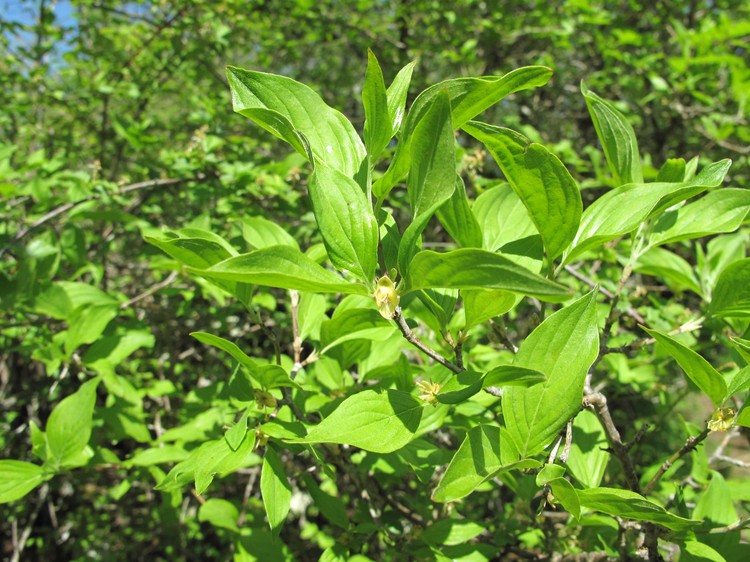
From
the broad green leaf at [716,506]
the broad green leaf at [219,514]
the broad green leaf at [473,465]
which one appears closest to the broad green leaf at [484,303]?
the broad green leaf at [473,465]

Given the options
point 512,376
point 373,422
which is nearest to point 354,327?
point 373,422

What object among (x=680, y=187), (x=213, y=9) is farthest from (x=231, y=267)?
(x=213, y=9)

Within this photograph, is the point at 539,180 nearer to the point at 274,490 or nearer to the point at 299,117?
the point at 299,117

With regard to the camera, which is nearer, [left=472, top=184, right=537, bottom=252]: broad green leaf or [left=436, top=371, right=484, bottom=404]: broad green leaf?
[left=436, top=371, right=484, bottom=404]: broad green leaf

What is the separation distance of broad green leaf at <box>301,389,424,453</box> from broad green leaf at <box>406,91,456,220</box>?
0.96ft

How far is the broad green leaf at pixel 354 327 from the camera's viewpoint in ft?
3.22

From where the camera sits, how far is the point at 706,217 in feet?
3.19

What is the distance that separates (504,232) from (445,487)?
0.46 meters

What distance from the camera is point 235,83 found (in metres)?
0.76

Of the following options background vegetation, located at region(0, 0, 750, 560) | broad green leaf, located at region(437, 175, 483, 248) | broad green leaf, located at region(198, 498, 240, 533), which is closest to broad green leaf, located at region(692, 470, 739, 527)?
background vegetation, located at region(0, 0, 750, 560)

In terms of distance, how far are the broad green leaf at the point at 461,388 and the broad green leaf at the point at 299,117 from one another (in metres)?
0.35

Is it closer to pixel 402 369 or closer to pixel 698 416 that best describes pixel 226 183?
pixel 402 369

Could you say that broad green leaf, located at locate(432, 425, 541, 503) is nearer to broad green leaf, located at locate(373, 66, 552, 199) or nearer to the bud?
the bud

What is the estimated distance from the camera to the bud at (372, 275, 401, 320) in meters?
0.72
